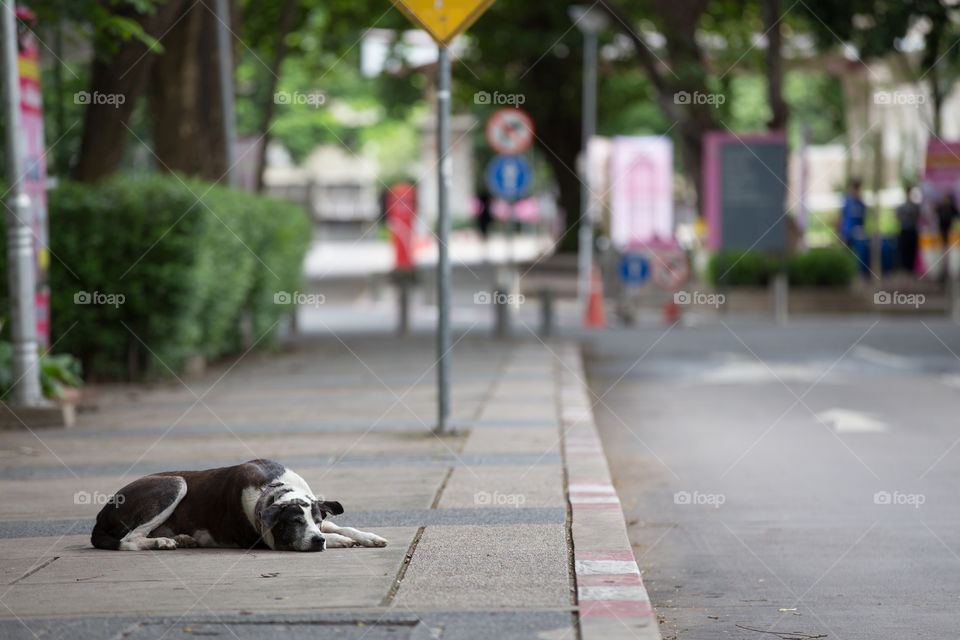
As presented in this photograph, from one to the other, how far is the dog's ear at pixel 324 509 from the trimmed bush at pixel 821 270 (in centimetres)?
2301

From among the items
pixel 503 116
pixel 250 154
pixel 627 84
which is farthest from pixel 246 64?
pixel 503 116

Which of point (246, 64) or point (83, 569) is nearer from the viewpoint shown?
point (83, 569)

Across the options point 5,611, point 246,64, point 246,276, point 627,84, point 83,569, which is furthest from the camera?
point 627,84

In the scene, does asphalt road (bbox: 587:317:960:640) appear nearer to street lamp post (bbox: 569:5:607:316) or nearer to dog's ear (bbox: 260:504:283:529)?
dog's ear (bbox: 260:504:283:529)

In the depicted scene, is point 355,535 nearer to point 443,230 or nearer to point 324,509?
point 324,509

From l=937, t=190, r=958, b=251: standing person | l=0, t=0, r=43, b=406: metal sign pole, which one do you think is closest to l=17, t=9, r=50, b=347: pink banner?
l=0, t=0, r=43, b=406: metal sign pole

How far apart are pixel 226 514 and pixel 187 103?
48.6ft

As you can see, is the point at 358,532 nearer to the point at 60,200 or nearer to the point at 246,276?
the point at 60,200

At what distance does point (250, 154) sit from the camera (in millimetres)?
24547

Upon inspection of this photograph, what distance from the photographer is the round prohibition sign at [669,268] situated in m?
25.7

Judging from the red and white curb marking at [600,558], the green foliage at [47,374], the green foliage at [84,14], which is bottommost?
the red and white curb marking at [600,558]

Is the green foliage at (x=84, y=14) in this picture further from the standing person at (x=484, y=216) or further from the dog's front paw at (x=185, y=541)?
→ the standing person at (x=484, y=216)

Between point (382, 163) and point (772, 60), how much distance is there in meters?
61.5


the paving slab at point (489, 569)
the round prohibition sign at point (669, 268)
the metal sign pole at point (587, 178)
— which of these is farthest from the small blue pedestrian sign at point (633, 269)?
the paving slab at point (489, 569)
